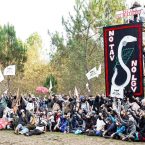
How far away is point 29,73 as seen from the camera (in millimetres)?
47656

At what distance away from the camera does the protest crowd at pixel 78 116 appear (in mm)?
17156

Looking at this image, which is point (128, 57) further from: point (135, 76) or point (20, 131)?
point (20, 131)

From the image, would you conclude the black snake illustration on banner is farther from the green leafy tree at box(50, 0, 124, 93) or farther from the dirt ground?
the green leafy tree at box(50, 0, 124, 93)

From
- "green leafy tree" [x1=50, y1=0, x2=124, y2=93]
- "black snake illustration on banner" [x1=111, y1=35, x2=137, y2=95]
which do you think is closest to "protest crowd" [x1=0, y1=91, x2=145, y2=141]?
"black snake illustration on banner" [x1=111, y1=35, x2=137, y2=95]

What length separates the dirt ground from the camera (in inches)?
650

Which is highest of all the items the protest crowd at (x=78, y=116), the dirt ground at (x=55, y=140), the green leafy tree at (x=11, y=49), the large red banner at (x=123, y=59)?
the green leafy tree at (x=11, y=49)

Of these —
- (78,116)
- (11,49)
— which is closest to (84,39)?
(11,49)

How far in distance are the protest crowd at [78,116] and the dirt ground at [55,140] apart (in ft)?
1.72

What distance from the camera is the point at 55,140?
17.3 metres

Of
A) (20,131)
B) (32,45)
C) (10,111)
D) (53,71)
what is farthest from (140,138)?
(32,45)

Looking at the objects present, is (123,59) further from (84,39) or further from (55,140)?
(84,39)

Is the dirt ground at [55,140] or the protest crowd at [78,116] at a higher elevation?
the protest crowd at [78,116]

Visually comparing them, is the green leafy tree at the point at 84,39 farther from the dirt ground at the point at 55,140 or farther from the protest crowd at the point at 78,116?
the dirt ground at the point at 55,140

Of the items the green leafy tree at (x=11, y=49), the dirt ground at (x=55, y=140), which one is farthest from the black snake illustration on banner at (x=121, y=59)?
the green leafy tree at (x=11, y=49)
